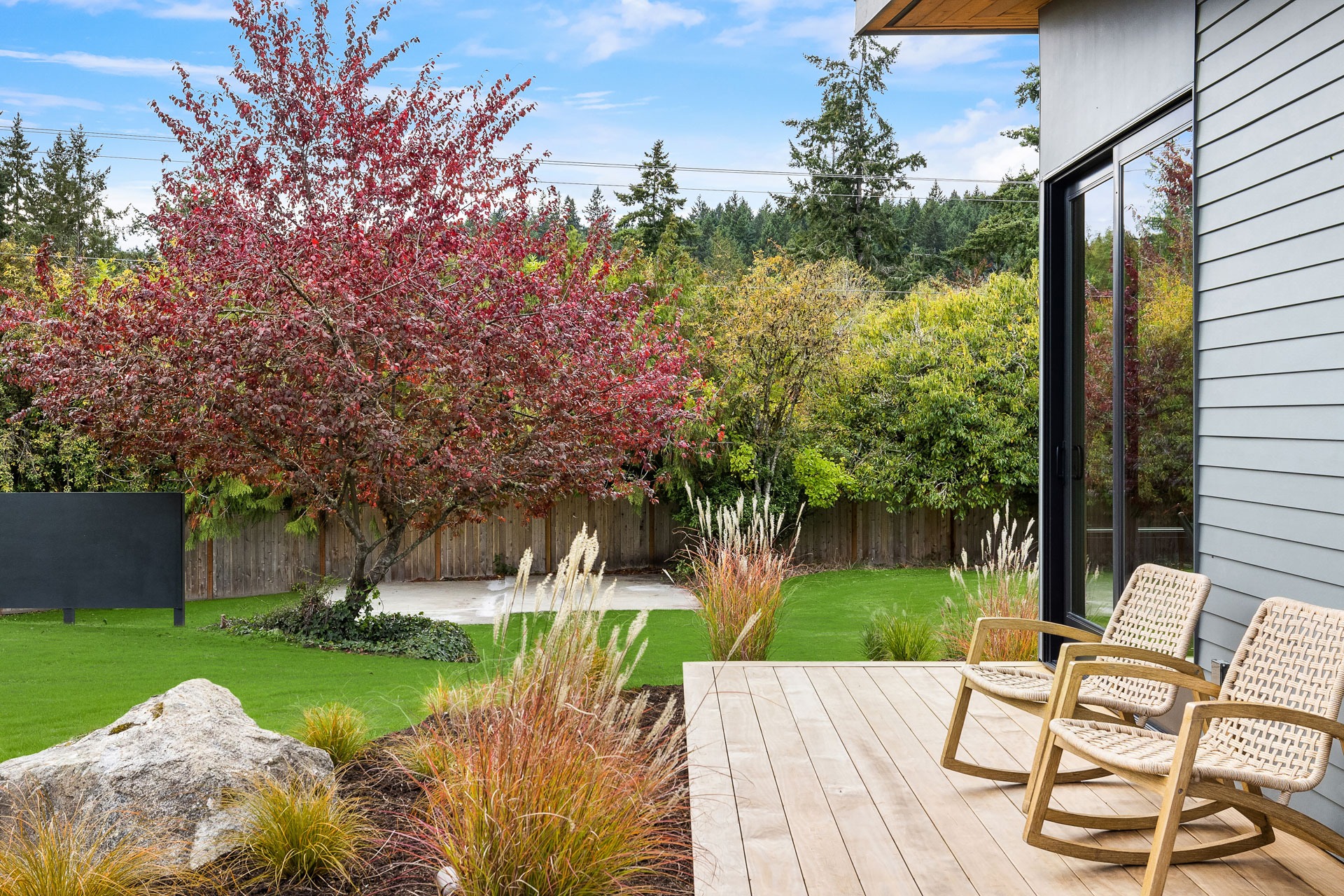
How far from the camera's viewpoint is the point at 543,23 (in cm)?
3077

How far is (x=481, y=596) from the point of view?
12516 mm

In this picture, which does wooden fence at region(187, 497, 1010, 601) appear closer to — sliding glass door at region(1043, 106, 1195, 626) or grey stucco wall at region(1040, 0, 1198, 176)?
sliding glass door at region(1043, 106, 1195, 626)

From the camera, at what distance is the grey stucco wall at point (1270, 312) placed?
9.36 feet

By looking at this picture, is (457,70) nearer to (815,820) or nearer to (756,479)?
(756,479)

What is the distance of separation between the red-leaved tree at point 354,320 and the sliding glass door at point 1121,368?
3.81m

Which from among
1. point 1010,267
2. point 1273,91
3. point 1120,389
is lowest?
point 1120,389

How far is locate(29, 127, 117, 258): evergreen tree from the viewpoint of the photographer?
2767 centimetres

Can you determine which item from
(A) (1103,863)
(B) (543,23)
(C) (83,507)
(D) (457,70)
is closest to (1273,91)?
(A) (1103,863)

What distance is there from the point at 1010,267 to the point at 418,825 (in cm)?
2458

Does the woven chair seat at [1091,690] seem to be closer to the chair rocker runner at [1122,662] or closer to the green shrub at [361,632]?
the chair rocker runner at [1122,662]

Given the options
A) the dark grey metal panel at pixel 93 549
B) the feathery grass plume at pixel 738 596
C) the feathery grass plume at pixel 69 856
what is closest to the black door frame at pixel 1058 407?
the feathery grass plume at pixel 738 596

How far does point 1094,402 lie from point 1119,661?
1.73m

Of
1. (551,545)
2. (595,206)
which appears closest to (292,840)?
(551,545)

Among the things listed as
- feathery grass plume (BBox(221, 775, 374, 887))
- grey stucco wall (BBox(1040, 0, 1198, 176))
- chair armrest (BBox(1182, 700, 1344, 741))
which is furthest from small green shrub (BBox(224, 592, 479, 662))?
chair armrest (BBox(1182, 700, 1344, 741))
